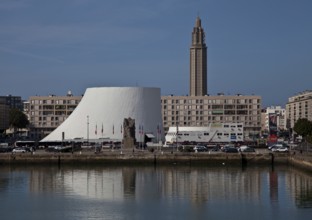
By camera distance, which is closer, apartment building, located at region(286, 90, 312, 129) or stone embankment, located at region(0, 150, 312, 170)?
stone embankment, located at region(0, 150, 312, 170)

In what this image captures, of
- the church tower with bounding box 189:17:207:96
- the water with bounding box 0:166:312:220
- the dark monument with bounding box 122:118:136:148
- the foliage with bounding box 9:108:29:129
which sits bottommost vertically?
the water with bounding box 0:166:312:220

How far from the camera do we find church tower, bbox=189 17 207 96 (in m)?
118

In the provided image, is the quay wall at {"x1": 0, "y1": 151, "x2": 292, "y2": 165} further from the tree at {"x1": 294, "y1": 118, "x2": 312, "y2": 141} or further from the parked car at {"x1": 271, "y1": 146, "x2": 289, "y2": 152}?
the tree at {"x1": 294, "y1": 118, "x2": 312, "y2": 141}

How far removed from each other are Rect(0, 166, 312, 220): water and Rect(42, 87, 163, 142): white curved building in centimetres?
1668

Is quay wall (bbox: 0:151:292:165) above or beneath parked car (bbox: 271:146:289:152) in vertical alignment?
beneath

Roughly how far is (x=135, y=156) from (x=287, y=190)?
1738 cm

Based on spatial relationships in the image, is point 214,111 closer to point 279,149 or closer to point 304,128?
point 304,128

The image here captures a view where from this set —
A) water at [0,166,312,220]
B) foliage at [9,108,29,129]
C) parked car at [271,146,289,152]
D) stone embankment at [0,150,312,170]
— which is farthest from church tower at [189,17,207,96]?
A: water at [0,166,312,220]

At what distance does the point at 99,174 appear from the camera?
42312 millimetres

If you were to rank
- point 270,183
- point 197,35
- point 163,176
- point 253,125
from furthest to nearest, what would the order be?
1. point 197,35
2. point 253,125
3. point 163,176
4. point 270,183

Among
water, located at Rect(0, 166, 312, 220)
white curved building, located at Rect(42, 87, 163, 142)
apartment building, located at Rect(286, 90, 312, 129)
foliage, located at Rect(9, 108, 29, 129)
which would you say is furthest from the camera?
apartment building, located at Rect(286, 90, 312, 129)

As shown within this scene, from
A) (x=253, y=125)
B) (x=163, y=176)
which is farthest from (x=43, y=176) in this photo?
(x=253, y=125)

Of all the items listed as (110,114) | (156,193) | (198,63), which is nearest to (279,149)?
(110,114)

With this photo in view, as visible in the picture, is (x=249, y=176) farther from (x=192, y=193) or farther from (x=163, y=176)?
(x=192, y=193)
